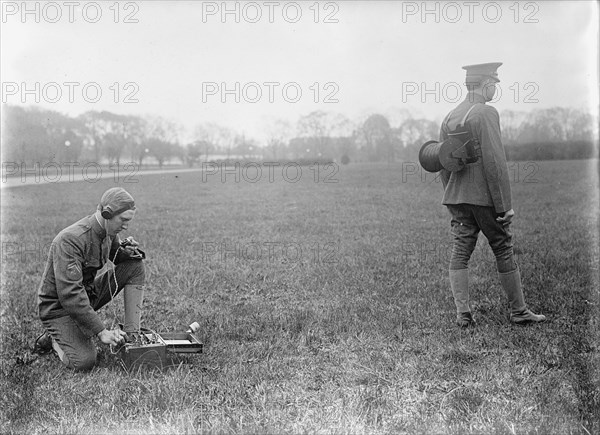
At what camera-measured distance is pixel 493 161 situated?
16.5 feet

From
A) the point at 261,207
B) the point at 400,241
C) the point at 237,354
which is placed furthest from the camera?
the point at 261,207

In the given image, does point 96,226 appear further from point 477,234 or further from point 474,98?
point 474,98

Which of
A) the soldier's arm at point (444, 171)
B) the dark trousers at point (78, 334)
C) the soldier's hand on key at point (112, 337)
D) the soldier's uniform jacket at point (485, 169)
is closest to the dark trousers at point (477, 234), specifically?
the soldier's uniform jacket at point (485, 169)

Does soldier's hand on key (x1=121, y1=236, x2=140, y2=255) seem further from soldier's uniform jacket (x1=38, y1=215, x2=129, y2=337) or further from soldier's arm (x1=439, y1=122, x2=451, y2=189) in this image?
soldier's arm (x1=439, y1=122, x2=451, y2=189)

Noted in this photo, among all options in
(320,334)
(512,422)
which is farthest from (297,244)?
(512,422)

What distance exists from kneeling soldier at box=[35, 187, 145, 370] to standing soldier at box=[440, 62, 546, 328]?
291cm

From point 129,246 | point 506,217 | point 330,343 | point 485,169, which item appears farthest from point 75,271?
point 506,217

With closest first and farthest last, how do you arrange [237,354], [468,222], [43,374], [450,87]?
[43,374]
[237,354]
[468,222]
[450,87]

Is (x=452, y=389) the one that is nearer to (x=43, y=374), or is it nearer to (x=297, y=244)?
(x=43, y=374)

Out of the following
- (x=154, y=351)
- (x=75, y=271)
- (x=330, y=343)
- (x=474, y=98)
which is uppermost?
(x=474, y=98)

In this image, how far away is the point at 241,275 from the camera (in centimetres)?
704

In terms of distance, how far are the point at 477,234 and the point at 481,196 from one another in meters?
0.38

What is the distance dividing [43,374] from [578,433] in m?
3.61

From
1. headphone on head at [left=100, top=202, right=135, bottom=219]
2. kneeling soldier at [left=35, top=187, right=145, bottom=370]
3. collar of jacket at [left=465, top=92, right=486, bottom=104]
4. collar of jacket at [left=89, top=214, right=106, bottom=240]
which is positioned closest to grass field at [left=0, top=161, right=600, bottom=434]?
kneeling soldier at [left=35, top=187, right=145, bottom=370]
